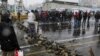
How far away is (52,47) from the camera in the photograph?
1053 centimetres

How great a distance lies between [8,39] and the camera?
20.2ft

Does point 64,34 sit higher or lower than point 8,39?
lower

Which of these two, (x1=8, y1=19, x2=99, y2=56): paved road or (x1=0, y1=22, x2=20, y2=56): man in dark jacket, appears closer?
(x1=0, y1=22, x2=20, y2=56): man in dark jacket

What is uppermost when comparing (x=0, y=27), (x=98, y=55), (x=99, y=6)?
(x=0, y=27)

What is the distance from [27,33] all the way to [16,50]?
7591 mm

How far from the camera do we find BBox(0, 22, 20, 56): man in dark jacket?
6.10 metres

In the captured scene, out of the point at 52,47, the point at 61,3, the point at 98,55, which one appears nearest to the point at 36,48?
the point at 52,47

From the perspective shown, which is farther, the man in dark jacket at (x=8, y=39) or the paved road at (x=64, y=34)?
the paved road at (x=64, y=34)

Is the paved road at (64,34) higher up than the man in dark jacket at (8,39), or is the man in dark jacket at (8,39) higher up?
the man in dark jacket at (8,39)

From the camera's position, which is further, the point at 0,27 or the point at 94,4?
the point at 94,4

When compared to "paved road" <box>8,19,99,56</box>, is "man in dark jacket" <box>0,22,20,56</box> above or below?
above

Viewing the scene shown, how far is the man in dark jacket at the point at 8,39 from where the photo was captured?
240 inches

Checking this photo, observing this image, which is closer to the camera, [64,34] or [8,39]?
[8,39]

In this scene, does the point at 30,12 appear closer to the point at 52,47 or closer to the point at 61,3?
the point at 61,3
